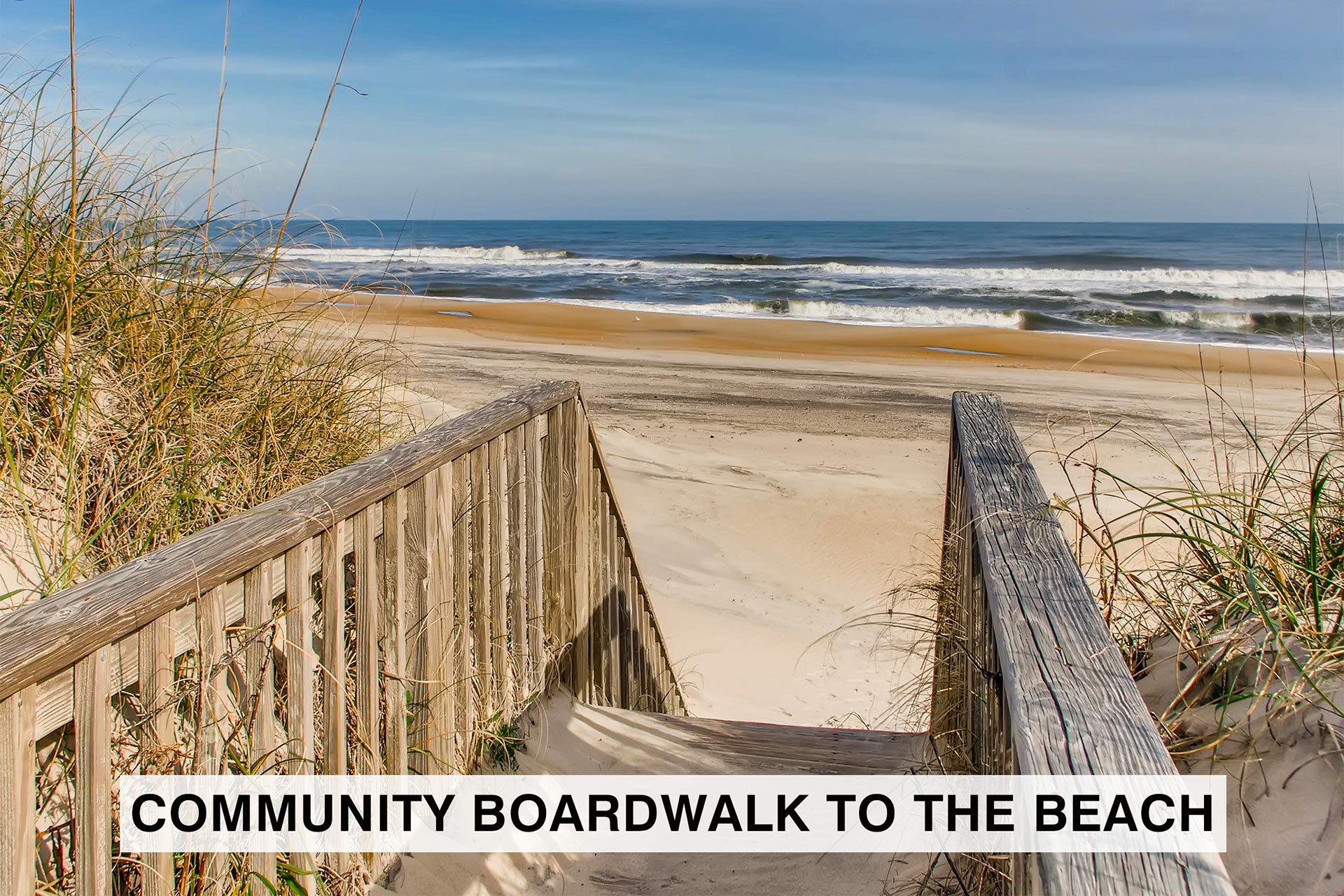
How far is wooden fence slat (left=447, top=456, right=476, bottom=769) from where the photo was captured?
2.74 m

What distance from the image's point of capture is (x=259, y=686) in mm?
1835

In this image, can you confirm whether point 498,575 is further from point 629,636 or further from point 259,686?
point 629,636

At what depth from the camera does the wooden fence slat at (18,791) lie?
4.04 feet

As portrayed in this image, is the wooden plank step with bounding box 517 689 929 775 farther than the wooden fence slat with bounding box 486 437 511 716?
Yes

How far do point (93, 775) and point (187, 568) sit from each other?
34cm

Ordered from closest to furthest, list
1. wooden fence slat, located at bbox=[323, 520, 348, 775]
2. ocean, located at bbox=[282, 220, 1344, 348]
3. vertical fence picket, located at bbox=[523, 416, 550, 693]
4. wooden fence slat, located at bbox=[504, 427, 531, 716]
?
wooden fence slat, located at bbox=[323, 520, 348, 775], wooden fence slat, located at bbox=[504, 427, 531, 716], vertical fence picket, located at bbox=[523, 416, 550, 693], ocean, located at bbox=[282, 220, 1344, 348]

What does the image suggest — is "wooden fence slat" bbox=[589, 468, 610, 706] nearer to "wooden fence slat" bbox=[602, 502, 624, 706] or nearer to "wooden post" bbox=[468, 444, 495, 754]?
"wooden fence slat" bbox=[602, 502, 624, 706]

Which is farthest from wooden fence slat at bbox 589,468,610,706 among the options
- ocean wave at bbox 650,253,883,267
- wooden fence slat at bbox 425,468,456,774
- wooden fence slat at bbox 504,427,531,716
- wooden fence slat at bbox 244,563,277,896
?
ocean wave at bbox 650,253,883,267

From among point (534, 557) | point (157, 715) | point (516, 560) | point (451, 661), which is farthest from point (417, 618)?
point (157, 715)

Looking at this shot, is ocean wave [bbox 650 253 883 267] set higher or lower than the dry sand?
higher

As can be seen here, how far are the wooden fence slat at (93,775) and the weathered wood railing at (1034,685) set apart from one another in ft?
4.25

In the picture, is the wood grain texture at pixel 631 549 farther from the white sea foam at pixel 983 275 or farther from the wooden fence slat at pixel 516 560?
the white sea foam at pixel 983 275

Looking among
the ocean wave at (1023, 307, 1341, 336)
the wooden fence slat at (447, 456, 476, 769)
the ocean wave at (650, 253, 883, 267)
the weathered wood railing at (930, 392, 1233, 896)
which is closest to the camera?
the weathered wood railing at (930, 392, 1233, 896)

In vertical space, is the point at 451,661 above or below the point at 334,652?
below
